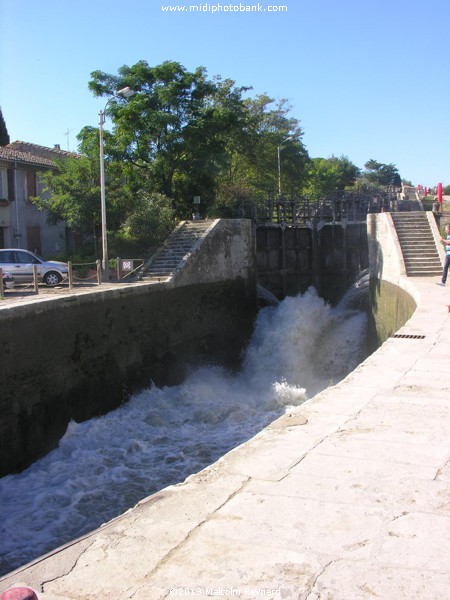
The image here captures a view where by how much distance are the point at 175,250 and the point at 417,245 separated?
729 cm

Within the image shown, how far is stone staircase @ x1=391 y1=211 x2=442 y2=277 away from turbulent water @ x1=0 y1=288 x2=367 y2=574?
2990mm

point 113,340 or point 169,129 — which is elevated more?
point 169,129

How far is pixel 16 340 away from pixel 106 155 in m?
11.9

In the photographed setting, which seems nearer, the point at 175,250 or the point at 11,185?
the point at 175,250

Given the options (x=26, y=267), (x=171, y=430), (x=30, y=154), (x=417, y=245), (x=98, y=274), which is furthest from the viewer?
(x=30, y=154)

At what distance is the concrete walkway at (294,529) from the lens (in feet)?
9.25

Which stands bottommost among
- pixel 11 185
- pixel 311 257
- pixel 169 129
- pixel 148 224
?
pixel 311 257

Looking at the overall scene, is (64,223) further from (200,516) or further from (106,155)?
(200,516)

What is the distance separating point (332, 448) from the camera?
457cm

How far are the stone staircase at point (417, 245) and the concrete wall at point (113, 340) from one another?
510 cm

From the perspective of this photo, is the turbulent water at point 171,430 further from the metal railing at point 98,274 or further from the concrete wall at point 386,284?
the metal railing at point 98,274

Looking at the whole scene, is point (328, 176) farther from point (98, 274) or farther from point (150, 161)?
point (98, 274)

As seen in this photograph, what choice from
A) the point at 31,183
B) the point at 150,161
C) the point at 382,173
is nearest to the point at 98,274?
the point at 150,161

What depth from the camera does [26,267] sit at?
16.4 metres
